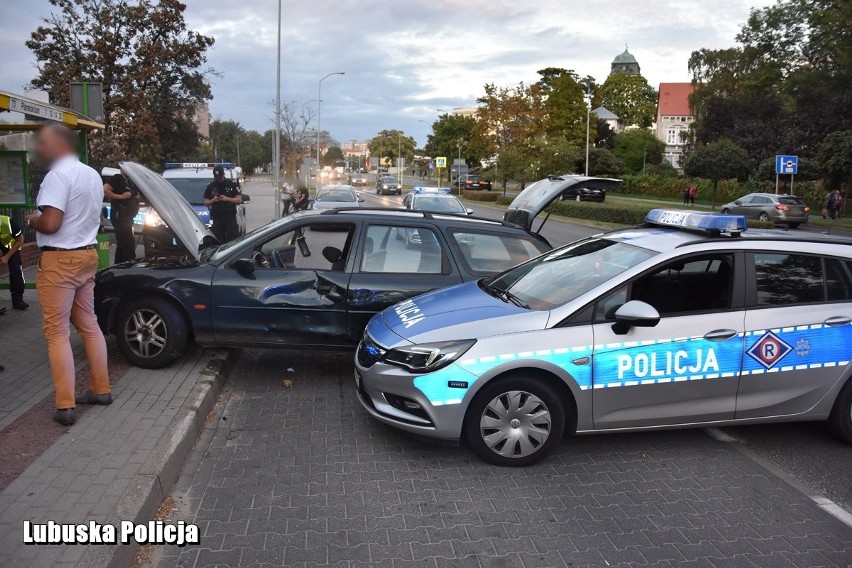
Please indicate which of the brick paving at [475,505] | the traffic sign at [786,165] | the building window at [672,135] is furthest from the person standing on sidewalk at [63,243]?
the building window at [672,135]

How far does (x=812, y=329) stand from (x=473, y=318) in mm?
2383

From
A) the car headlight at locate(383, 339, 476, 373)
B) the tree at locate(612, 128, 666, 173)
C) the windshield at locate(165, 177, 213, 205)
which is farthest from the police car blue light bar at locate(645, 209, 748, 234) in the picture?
the tree at locate(612, 128, 666, 173)

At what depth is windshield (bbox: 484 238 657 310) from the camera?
484 centimetres

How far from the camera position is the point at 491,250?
659 centimetres

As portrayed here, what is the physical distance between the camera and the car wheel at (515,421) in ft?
14.6

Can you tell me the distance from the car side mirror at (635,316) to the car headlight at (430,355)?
967 millimetres

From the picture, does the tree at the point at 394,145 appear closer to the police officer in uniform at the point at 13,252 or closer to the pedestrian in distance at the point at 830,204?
the pedestrian in distance at the point at 830,204

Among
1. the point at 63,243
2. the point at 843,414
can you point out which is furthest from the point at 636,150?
the point at 63,243

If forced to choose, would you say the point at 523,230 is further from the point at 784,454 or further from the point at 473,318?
the point at 784,454

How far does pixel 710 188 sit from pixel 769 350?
2107 inches

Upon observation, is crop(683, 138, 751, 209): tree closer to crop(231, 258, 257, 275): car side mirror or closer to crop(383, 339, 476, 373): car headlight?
crop(231, 258, 257, 275): car side mirror

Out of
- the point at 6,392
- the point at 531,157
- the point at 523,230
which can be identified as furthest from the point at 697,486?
the point at 531,157

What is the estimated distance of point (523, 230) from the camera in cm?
685

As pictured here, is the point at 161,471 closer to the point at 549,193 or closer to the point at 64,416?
the point at 64,416
